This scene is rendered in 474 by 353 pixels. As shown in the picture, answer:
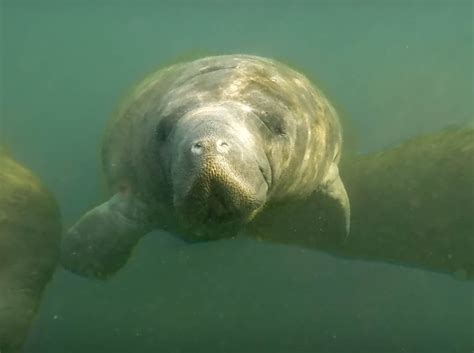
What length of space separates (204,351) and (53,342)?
7.12 feet

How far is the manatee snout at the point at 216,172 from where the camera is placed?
2674 mm

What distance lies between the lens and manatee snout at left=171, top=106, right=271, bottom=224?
2674mm

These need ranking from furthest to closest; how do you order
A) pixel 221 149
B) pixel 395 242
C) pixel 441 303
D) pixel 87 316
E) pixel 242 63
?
pixel 441 303 → pixel 87 316 → pixel 395 242 → pixel 242 63 → pixel 221 149

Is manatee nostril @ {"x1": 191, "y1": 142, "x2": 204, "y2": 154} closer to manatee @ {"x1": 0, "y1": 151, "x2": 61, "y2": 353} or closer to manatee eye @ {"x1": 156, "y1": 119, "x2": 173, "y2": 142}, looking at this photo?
manatee eye @ {"x1": 156, "y1": 119, "x2": 173, "y2": 142}

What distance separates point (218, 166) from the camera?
104 inches

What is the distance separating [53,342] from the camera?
757 centimetres

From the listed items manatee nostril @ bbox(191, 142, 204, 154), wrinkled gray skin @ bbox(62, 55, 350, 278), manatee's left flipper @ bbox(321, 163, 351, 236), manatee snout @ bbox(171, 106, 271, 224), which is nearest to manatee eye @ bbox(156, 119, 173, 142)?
wrinkled gray skin @ bbox(62, 55, 350, 278)

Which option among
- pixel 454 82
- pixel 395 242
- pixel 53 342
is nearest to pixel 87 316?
pixel 53 342

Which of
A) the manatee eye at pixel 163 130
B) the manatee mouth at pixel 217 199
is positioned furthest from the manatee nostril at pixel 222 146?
the manatee eye at pixel 163 130

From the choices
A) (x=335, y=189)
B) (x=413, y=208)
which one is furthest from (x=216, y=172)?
(x=413, y=208)

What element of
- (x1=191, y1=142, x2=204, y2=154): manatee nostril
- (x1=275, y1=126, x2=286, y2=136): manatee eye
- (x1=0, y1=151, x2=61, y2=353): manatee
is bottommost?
(x1=0, y1=151, x2=61, y2=353): manatee

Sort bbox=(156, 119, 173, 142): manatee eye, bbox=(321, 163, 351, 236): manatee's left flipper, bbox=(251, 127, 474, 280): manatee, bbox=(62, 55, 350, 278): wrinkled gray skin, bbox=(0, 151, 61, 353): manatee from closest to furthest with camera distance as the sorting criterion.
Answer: bbox=(62, 55, 350, 278): wrinkled gray skin < bbox=(156, 119, 173, 142): manatee eye < bbox=(0, 151, 61, 353): manatee < bbox=(321, 163, 351, 236): manatee's left flipper < bbox=(251, 127, 474, 280): manatee

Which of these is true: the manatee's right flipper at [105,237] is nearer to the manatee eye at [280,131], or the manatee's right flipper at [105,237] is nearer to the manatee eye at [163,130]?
the manatee eye at [163,130]

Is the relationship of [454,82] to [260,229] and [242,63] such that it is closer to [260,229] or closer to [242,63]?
[260,229]
